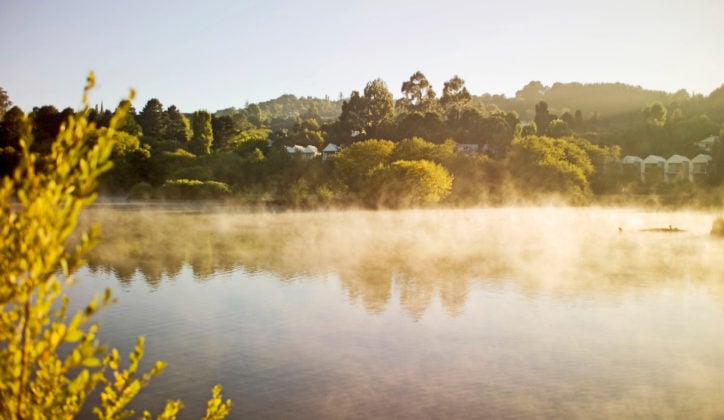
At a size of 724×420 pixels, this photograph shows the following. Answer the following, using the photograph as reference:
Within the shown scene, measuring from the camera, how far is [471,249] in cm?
3928

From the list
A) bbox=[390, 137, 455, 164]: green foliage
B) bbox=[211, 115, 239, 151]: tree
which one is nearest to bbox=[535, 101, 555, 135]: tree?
bbox=[390, 137, 455, 164]: green foliage

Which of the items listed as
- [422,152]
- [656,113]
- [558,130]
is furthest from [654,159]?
[422,152]

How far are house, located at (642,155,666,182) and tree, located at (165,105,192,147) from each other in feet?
241

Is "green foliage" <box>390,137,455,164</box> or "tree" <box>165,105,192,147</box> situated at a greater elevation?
"tree" <box>165,105,192,147</box>

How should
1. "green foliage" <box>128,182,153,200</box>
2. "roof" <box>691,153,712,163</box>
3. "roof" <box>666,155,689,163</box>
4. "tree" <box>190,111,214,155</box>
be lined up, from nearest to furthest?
1. "green foliage" <box>128,182,153,200</box>
2. "roof" <box>691,153,712,163</box>
3. "roof" <box>666,155,689,163</box>
4. "tree" <box>190,111,214,155</box>

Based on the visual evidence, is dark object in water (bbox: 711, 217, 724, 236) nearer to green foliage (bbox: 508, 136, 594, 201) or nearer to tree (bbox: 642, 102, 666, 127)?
green foliage (bbox: 508, 136, 594, 201)

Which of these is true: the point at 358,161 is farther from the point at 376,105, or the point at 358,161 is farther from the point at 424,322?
the point at 424,322

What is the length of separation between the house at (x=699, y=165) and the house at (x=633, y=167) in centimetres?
638

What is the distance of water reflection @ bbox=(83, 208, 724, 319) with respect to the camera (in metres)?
28.5

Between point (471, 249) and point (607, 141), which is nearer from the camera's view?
point (471, 249)

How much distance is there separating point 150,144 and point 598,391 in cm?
9324

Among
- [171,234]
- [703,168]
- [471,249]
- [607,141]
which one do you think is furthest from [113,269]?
[607,141]

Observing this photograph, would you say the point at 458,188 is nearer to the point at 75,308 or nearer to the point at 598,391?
the point at 75,308

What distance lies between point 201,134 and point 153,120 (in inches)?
825
